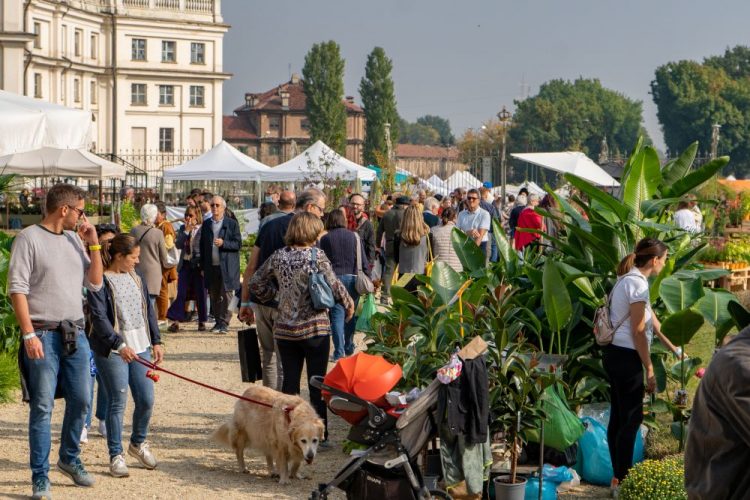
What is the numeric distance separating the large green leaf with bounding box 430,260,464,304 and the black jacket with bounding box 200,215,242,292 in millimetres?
6553

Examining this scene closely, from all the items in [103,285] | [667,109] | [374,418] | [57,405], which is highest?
[667,109]

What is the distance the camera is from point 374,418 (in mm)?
6277

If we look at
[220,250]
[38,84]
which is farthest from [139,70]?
[220,250]

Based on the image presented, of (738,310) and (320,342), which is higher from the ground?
(738,310)

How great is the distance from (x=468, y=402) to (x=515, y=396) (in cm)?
63

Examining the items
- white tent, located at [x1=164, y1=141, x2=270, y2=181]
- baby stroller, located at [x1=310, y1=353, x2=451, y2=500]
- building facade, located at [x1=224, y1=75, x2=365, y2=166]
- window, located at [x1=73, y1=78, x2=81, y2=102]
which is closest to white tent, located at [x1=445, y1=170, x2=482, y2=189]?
white tent, located at [x1=164, y1=141, x2=270, y2=181]

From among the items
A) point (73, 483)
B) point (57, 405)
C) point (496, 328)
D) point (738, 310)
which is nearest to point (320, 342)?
point (496, 328)

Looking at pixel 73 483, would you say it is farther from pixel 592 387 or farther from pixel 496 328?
pixel 592 387

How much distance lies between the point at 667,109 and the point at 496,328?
368 ft

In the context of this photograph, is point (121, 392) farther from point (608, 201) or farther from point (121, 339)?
point (608, 201)

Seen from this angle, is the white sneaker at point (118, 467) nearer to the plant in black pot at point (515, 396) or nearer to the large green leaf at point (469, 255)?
the plant in black pot at point (515, 396)

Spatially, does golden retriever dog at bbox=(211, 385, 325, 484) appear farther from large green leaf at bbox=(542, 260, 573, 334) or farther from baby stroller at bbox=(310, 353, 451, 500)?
large green leaf at bbox=(542, 260, 573, 334)

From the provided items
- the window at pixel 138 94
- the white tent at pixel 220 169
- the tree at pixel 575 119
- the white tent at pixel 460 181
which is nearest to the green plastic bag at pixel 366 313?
the white tent at pixel 220 169

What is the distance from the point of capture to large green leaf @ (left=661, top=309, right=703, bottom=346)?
24.9 ft
